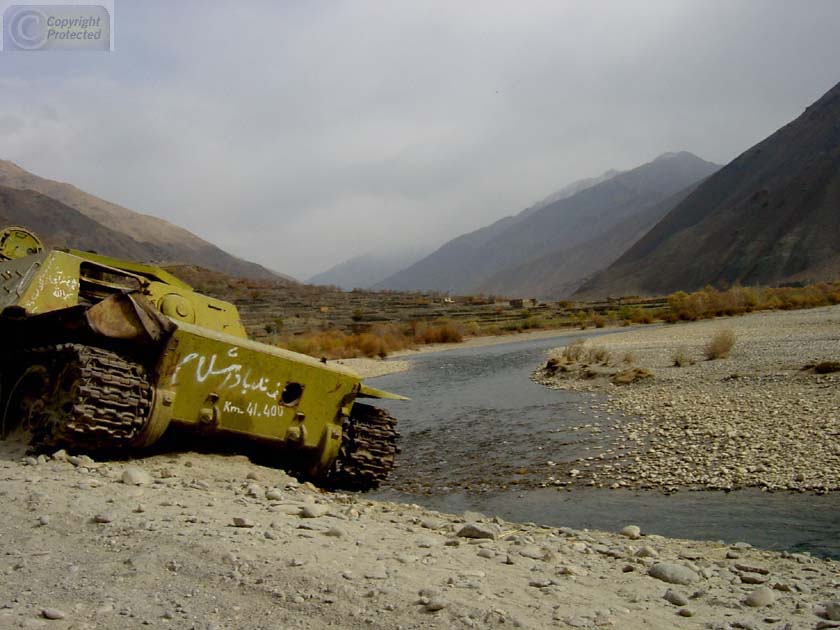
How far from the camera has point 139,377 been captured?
22.5 ft

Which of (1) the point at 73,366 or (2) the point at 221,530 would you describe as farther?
(1) the point at 73,366

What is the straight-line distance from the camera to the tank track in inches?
249

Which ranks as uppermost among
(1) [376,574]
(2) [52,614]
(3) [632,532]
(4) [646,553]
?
(2) [52,614]

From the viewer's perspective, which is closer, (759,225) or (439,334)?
(439,334)

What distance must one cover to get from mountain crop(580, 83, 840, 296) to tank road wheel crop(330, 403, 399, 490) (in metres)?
60.1

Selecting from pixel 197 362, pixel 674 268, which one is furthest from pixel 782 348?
pixel 674 268

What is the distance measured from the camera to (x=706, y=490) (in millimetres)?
8375

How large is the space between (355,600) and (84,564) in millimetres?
1615

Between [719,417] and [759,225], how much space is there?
70452 millimetres

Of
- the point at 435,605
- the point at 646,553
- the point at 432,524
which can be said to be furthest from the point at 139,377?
the point at 646,553

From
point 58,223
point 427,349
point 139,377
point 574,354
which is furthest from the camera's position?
point 58,223

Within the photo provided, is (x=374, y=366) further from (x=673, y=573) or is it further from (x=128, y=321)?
(x=673, y=573)

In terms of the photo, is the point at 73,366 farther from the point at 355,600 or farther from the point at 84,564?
the point at 355,600

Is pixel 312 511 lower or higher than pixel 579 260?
lower
